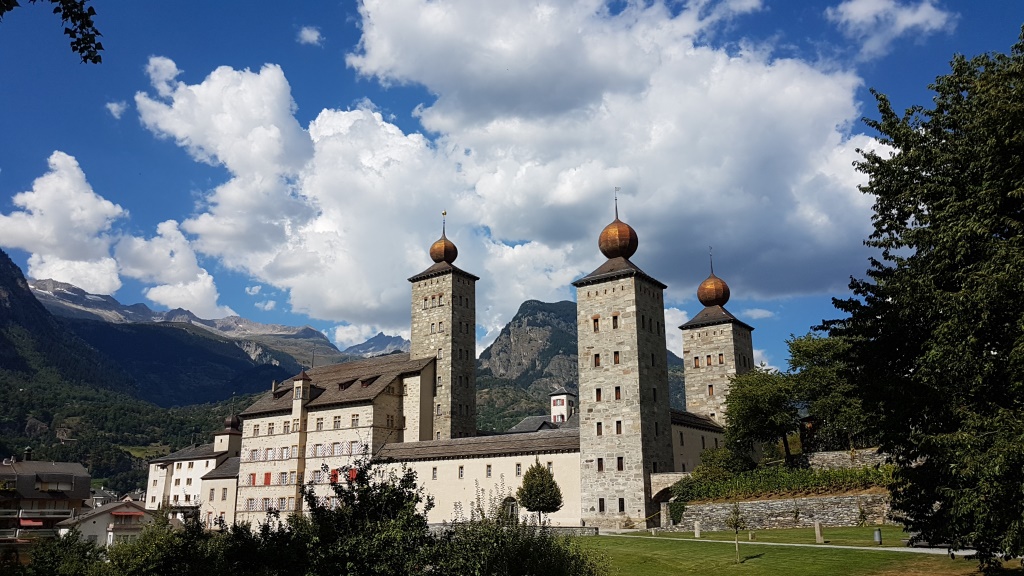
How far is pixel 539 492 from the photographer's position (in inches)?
1960

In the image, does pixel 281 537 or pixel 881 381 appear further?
pixel 281 537

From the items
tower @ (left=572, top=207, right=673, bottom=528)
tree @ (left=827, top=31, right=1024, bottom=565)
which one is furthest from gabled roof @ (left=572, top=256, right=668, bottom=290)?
tree @ (left=827, top=31, right=1024, bottom=565)

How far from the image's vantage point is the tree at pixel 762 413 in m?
54.8

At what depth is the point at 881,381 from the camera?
19906 millimetres

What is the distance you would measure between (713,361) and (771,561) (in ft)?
156

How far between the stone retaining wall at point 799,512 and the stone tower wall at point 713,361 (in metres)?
28.9

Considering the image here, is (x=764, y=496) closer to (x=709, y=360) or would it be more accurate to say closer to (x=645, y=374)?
(x=645, y=374)

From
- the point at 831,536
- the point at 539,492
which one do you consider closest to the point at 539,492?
the point at 539,492

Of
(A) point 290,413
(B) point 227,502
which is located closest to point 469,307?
(A) point 290,413

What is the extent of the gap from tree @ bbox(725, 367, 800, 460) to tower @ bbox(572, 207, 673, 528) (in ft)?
16.2

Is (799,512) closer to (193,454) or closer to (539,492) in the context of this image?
(539,492)

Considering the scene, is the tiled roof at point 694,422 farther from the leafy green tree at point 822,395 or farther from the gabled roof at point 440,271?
the gabled roof at point 440,271

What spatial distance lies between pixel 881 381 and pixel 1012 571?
9194mm

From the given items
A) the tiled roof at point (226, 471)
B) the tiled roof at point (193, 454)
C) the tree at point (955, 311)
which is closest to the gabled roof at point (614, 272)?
the tree at point (955, 311)
